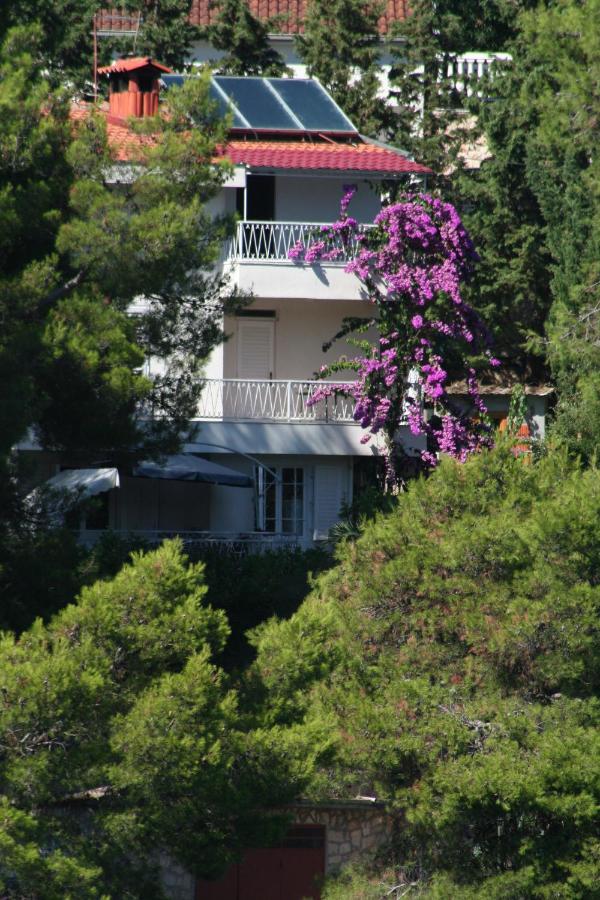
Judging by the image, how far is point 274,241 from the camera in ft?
85.5

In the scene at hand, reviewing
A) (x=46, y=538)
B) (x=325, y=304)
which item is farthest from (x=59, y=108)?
(x=325, y=304)

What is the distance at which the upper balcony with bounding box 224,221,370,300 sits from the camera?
25672 mm

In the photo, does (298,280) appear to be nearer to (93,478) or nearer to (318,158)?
(318,158)

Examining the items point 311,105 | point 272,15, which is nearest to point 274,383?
point 311,105

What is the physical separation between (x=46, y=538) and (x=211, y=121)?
5.25 metres

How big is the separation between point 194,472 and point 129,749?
10.2 m

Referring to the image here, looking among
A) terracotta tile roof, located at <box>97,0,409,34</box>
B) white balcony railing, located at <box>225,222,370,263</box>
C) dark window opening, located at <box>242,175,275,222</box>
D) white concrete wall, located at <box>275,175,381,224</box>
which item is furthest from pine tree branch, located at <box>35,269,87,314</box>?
terracotta tile roof, located at <box>97,0,409,34</box>

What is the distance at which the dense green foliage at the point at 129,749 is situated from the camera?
13.1m

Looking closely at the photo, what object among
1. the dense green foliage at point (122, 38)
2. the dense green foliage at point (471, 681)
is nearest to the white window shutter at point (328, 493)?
the dense green foliage at point (471, 681)

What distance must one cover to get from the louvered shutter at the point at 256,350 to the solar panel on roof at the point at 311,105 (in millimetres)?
3830

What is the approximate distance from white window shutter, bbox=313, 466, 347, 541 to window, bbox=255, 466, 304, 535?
308 millimetres

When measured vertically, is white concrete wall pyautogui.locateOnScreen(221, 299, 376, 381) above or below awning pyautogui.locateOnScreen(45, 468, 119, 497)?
above

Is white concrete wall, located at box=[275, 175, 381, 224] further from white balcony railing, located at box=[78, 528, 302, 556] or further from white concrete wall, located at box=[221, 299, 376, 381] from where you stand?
white balcony railing, located at box=[78, 528, 302, 556]

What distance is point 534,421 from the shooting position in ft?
100
